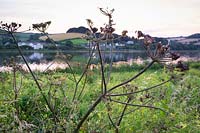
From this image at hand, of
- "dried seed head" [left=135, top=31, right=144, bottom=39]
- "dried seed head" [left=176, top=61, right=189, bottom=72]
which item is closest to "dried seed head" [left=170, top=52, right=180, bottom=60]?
"dried seed head" [left=176, top=61, right=189, bottom=72]

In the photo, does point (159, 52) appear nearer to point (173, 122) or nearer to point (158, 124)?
point (158, 124)

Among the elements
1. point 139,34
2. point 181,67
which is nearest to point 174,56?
point 181,67

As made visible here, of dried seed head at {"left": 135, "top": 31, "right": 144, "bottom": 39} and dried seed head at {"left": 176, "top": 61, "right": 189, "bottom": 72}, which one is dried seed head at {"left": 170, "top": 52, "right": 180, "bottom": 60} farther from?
dried seed head at {"left": 135, "top": 31, "right": 144, "bottom": 39}

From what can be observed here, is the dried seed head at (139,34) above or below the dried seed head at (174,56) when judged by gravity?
above

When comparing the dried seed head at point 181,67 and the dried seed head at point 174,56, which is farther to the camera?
the dried seed head at point 181,67

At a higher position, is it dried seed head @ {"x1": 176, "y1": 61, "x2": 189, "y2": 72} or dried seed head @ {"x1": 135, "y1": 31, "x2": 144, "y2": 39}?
dried seed head @ {"x1": 135, "y1": 31, "x2": 144, "y2": 39}

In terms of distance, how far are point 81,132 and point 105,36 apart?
98 centimetres

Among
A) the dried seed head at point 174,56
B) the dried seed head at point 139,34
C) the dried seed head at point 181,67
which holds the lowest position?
the dried seed head at point 181,67

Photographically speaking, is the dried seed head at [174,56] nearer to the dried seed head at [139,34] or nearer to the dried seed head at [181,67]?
the dried seed head at [181,67]

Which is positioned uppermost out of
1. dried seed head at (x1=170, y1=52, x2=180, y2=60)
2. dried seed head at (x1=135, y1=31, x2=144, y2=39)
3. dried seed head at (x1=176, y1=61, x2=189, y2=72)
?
dried seed head at (x1=135, y1=31, x2=144, y2=39)

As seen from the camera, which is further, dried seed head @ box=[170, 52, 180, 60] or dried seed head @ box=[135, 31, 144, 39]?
dried seed head @ box=[135, 31, 144, 39]

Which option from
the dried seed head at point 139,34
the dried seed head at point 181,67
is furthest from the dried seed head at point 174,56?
the dried seed head at point 139,34

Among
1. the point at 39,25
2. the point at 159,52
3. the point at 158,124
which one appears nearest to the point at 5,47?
the point at 39,25

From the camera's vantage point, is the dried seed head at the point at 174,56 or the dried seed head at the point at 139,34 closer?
the dried seed head at the point at 174,56
